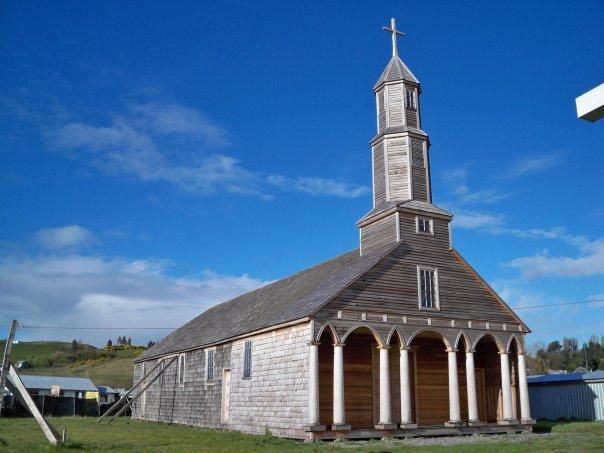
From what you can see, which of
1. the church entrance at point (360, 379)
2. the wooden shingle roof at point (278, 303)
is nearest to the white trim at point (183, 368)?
the wooden shingle roof at point (278, 303)

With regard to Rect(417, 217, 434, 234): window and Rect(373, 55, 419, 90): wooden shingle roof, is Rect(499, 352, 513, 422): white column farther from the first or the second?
Rect(373, 55, 419, 90): wooden shingle roof

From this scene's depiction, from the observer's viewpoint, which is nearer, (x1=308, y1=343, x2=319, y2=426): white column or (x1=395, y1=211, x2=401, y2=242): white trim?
(x1=308, y1=343, x2=319, y2=426): white column

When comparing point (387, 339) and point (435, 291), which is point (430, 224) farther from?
point (387, 339)

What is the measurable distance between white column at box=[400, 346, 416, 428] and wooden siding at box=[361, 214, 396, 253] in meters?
5.00

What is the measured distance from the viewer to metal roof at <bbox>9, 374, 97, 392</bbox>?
66.2m

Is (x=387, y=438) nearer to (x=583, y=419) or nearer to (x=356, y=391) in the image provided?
(x=356, y=391)

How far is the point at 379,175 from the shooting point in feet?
94.0

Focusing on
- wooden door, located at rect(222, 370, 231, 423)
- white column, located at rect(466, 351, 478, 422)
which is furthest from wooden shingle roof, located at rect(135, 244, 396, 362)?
white column, located at rect(466, 351, 478, 422)

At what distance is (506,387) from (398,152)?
11.3 meters

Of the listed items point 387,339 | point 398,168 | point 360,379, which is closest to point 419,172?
point 398,168

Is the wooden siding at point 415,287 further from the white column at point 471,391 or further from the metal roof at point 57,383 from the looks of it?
the metal roof at point 57,383

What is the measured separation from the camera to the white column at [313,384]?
69.5 ft

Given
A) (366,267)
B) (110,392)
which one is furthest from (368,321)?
(110,392)

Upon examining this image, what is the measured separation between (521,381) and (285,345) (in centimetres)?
1052
